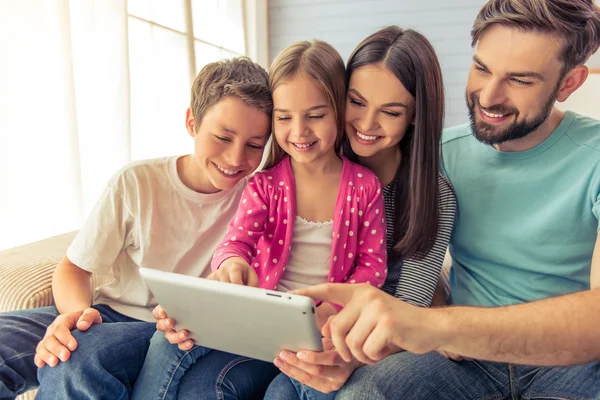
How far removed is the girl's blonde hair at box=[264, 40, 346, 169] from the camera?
1.06 m

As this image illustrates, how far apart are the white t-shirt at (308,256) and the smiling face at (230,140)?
19 cm

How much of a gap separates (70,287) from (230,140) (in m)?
0.50

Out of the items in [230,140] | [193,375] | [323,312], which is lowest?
[193,375]

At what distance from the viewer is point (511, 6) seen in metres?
1.03

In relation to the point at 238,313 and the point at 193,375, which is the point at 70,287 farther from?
the point at 238,313

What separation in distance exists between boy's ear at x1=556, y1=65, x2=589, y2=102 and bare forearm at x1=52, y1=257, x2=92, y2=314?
1.18 m

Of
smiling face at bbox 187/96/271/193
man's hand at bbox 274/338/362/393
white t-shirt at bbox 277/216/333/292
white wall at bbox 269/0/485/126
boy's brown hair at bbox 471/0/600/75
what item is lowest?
man's hand at bbox 274/338/362/393

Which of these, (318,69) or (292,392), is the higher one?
(318,69)

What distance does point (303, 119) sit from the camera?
1.07 m

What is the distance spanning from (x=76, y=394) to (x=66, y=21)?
138 centimetres

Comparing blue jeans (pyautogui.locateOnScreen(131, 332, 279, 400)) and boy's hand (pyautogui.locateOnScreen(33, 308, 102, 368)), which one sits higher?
boy's hand (pyautogui.locateOnScreen(33, 308, 102, 368))

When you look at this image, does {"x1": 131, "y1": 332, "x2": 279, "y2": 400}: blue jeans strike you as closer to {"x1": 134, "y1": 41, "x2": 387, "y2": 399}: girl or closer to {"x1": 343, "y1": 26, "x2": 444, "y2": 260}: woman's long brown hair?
{"x1": 134, "y1": 41, "x2": 387, "y2": 399}: girl

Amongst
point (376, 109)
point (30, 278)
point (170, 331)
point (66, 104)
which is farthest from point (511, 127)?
point (66, 104)

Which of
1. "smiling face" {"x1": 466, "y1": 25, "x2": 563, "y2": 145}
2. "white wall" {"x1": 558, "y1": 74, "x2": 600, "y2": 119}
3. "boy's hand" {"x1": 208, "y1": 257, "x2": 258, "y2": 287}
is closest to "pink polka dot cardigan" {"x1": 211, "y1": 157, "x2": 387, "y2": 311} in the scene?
"boy's hand" {"x1": 208, "y1": 257, "x2": 258, "y2": 287}
